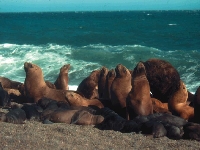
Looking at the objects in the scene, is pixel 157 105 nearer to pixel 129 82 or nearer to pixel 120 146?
pixel 129 82

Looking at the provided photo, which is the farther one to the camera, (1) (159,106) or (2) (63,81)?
(2) (63,81)

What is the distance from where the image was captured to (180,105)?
328 inches

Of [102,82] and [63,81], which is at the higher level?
[102,82]

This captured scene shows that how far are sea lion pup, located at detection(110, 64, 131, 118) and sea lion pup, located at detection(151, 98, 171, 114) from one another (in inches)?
25.5

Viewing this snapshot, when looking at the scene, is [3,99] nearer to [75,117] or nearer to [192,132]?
[75,117]

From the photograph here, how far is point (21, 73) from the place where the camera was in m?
17.7

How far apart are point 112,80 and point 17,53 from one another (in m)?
14.9

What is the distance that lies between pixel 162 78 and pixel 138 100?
1.55 metres

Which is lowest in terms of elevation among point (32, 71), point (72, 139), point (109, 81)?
point (72, 139)

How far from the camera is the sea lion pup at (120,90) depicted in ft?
27.4

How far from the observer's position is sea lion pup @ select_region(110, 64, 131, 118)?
27.4 ft

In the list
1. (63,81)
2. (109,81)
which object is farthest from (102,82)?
(63,81)

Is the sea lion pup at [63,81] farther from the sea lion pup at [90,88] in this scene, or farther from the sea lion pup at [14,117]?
the sea lion pup at [14,117]

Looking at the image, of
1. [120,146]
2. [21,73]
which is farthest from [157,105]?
[21,73]
